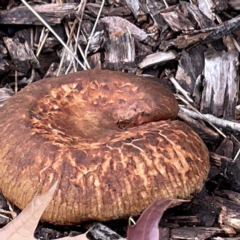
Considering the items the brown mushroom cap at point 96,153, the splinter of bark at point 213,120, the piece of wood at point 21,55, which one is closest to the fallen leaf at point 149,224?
the brown mushroom cap at point 96,153

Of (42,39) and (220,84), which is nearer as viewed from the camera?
(220,84)

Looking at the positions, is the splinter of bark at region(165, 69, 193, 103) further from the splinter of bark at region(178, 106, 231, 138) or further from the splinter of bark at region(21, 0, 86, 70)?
the splinter of bark at region(21, 0, 86, 70)

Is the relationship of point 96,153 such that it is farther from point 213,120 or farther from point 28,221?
point 213,120

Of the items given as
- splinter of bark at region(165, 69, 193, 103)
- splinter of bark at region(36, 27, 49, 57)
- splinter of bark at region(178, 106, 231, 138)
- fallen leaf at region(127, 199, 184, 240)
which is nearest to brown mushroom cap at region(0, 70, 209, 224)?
splinter of bark at region(178, 106, 231, 138)

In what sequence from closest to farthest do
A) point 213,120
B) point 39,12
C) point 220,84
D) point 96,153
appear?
point 96,153 < point 213,120 < point 220,84 < point 39,12

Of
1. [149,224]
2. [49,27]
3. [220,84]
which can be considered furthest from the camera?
[49,27]

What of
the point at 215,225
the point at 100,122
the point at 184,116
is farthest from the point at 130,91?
the point at 215,225

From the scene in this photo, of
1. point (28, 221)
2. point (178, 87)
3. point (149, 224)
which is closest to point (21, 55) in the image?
point (178, 87)
